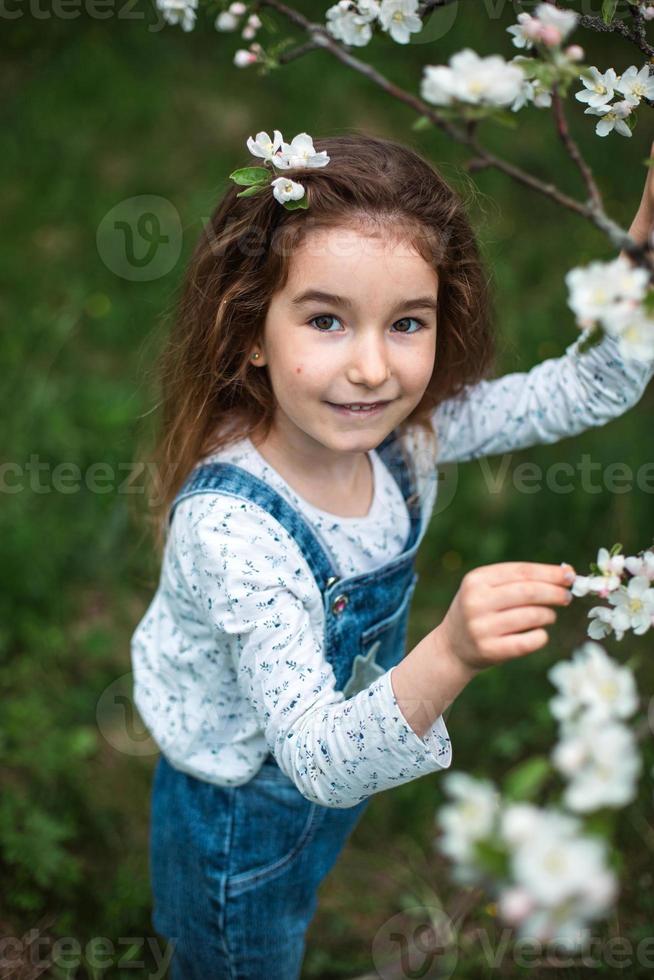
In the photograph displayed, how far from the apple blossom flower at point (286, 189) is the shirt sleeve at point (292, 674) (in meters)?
0.41

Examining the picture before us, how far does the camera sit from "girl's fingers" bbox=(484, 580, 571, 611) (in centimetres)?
98

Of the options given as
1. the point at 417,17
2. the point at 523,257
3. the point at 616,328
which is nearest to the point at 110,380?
the point at 523,257

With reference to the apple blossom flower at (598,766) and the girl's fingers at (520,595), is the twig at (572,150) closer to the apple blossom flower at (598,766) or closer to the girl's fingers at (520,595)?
the girl's fingers at (520,595)

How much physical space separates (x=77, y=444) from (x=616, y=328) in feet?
7.41

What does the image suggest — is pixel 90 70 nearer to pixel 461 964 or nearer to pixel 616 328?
pixel 461 964

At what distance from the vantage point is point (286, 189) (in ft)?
4.17

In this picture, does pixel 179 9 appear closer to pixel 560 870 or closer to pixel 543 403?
pixel 543 403

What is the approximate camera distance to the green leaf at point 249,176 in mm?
1216

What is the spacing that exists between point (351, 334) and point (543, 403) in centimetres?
48
